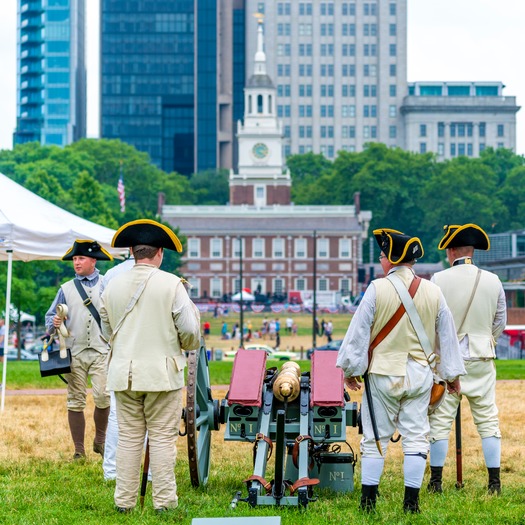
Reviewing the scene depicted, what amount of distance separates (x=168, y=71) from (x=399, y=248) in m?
165

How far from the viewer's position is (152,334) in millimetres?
8164

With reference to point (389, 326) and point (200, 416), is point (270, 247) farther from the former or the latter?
point (389, 326)

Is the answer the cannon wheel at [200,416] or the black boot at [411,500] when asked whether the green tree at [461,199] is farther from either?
the black boot at [411,500]

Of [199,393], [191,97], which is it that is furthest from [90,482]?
[191,97]

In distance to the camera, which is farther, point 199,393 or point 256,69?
point 256,69

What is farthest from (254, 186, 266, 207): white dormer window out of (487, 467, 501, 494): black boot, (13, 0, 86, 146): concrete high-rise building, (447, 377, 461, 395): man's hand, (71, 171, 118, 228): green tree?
(447, 377, 461, 395): man's hand

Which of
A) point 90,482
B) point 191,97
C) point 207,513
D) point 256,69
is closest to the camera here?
point 207,513

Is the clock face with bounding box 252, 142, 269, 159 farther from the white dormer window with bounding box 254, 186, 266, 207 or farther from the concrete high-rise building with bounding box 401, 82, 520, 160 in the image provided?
the concrete high-rise building with bounding box 401, 82, 520, 160

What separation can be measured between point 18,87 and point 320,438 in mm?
175492

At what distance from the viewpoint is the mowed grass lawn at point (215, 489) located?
796 cm

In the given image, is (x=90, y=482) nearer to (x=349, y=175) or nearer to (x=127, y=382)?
(x=127, y=382)

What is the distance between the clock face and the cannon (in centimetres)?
10145

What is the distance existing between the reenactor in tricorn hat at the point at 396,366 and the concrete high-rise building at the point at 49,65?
16780 cm

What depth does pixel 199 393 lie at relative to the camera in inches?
362
